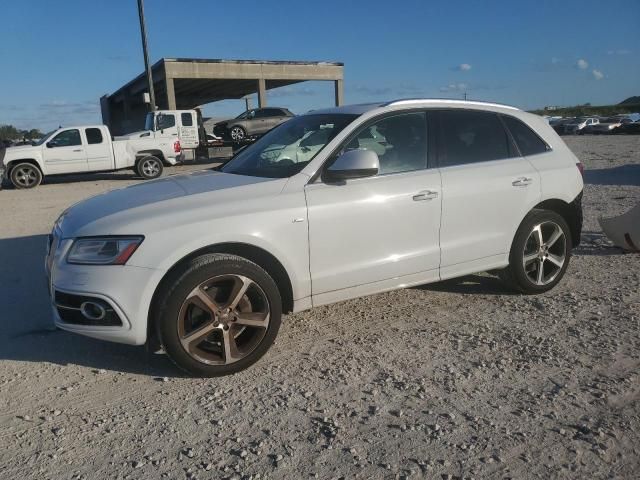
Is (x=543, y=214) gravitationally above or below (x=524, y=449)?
above

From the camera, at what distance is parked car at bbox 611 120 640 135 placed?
41188 millimetres

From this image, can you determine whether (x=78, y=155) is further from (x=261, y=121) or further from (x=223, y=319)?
(x=223, y=319)

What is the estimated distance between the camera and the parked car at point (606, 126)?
43.9m

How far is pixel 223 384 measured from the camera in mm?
3365

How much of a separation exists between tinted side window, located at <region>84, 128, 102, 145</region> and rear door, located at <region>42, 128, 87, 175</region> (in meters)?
0.24

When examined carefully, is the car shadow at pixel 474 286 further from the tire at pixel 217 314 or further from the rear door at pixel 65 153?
the rear door at pixel 65 153

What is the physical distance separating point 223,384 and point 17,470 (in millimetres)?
1176

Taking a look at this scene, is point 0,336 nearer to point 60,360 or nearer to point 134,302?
point 60,360

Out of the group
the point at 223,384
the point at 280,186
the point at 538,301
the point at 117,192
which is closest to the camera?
the point at 223,384

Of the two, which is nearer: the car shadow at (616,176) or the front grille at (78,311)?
the front grille at (78,311)

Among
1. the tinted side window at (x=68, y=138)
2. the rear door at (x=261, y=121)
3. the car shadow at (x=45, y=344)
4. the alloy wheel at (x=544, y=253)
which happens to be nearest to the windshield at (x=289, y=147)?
the car shadow at (x=45, y=344)

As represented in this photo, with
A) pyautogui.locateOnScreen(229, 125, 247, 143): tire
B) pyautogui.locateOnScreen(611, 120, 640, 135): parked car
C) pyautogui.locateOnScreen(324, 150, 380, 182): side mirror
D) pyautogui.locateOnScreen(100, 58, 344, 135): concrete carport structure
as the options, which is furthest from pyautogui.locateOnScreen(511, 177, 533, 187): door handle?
pyautogui.locateOnScreen(611, 120, 640, 135): parked car

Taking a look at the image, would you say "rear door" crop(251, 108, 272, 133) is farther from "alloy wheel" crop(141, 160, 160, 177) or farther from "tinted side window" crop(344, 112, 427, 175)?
"tinted side window" crop(344, 112, 427, 175)

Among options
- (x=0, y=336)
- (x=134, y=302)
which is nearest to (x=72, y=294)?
(x=134, y=302)
